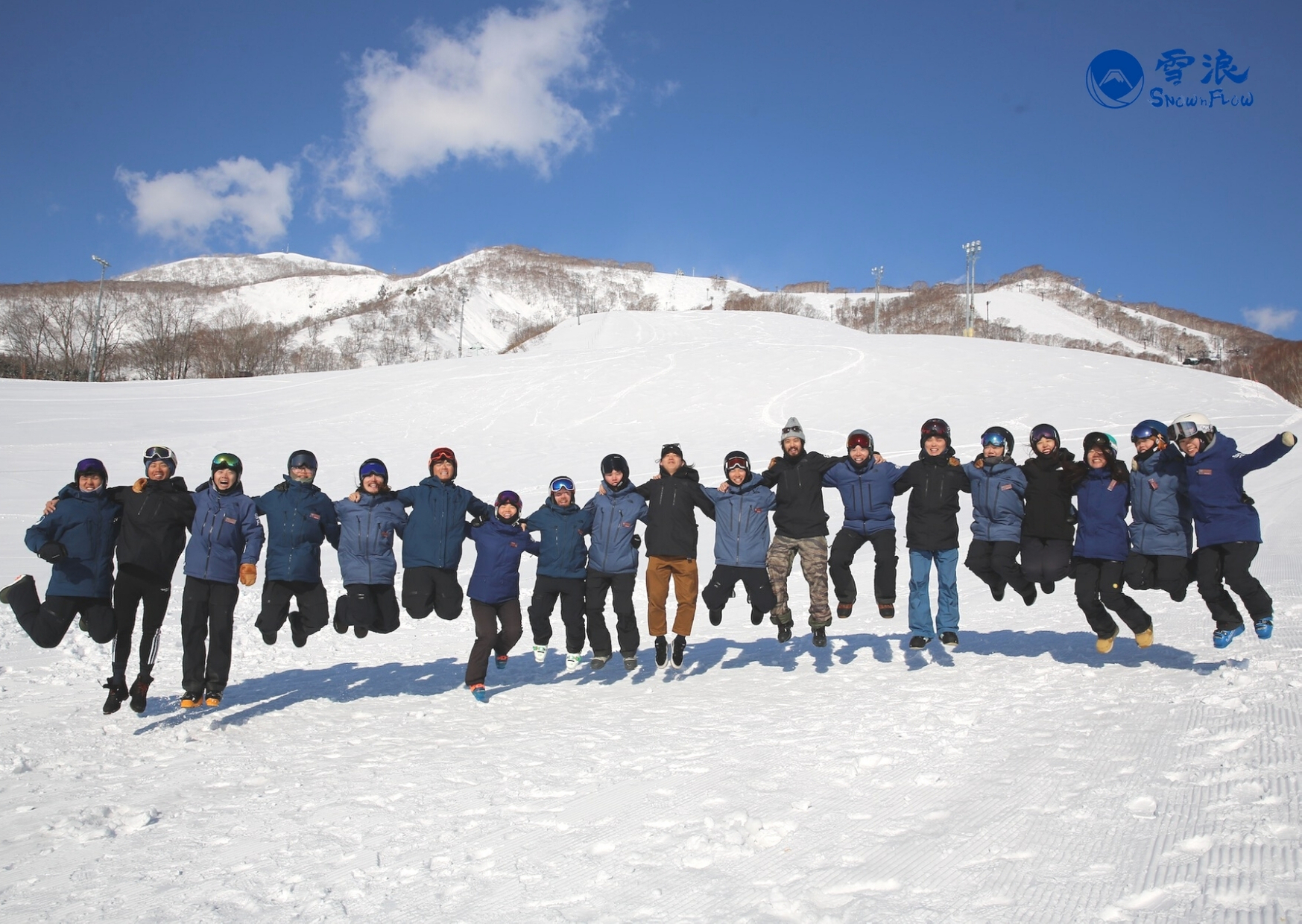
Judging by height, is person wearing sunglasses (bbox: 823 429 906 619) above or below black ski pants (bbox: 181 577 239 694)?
above

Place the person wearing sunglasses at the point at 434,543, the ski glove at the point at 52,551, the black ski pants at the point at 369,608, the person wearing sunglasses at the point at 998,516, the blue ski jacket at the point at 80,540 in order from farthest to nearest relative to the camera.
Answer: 1. the person wearing sunglasses at the point at 998,516
2. the person wearing sunglasses at the point at 434,543
3. the black ski pants at the point at 369,608
4. the blue ski jacket at the point at 80,540
5. the ski glove at the point at 52,551

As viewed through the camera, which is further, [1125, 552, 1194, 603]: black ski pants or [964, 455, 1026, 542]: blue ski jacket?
[964, 455, 1026, 542]: blue ski jacket

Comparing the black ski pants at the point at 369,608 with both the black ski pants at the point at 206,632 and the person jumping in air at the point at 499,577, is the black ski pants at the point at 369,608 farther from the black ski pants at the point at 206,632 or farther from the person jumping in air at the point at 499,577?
the black ski pants at the point at 206,632

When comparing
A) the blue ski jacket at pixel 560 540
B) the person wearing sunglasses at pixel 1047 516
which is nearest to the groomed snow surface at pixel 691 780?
the person wearing sunglasses at pixel 1047 516

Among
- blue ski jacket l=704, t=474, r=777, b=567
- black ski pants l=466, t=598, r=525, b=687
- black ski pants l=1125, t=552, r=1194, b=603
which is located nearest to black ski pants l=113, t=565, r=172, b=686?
black ski pants l=466, t=598, r=525, b=687

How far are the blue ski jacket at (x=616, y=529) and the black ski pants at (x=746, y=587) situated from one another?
32.4 inches

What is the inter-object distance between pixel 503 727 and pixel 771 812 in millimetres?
2642

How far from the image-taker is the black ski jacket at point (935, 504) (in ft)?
25.4

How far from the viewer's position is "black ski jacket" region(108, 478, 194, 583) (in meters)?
6.53

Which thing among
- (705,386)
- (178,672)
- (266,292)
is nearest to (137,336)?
(266,292)

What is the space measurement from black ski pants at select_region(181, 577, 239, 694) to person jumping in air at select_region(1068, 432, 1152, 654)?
24.2 feet

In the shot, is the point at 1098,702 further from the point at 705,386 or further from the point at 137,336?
the point at 137,336

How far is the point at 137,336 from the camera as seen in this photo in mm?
145875

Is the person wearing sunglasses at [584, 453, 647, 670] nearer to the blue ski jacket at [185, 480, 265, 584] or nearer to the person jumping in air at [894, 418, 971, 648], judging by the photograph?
the person jumping in air at [894, 418, 971, 648]
